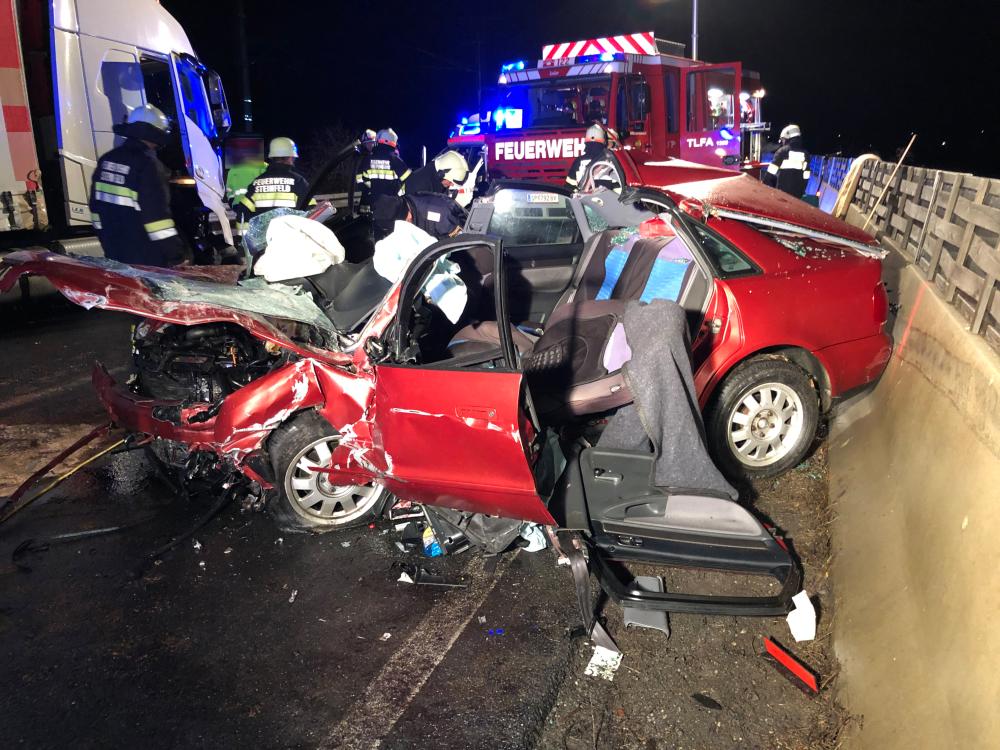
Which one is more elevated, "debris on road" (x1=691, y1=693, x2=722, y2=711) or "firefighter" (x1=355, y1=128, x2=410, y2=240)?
"firefighter" (x1=355, y1=128, x2=410, y2=240)

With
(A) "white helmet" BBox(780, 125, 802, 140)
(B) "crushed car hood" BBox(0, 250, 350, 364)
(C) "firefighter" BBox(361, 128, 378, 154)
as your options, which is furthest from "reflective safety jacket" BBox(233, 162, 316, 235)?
(A) "white helmet" BBox(780, 125, 802, 140)


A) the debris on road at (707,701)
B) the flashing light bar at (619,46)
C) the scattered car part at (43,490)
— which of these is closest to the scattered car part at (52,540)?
the scattered car part at (43,490)

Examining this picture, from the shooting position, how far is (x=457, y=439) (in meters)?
2.91

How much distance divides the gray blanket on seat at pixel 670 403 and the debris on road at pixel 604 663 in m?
0.80

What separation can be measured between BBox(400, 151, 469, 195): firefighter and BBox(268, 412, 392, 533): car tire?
4027 mm

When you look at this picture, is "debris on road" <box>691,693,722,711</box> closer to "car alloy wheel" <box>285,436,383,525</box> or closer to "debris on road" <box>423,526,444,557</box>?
"debris on road" <box>423,526,444,557</box>

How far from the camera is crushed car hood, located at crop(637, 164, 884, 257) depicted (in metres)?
3.95

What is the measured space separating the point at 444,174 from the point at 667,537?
4.92m

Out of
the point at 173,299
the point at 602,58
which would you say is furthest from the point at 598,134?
the point at 173,299

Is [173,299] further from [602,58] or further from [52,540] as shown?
[602,58]

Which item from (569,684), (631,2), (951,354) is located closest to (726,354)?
(951,354)

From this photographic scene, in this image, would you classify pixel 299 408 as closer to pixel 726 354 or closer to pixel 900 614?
pixel 726 354

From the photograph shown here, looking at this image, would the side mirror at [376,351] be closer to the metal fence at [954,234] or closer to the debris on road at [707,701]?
the debris on road at [707,701]

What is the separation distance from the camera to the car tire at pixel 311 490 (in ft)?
11.4
